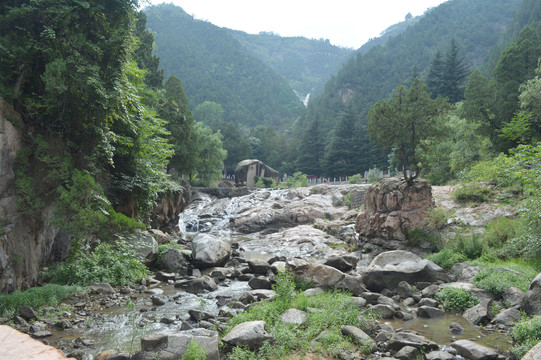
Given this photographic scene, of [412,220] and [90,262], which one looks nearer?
[90,262]

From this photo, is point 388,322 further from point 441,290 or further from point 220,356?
point 220,356

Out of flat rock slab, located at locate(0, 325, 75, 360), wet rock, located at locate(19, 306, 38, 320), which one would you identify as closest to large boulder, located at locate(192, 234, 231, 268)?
wet rock, located at locate(19, 306, 38, 320)

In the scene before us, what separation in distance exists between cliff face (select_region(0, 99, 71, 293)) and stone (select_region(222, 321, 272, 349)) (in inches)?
216

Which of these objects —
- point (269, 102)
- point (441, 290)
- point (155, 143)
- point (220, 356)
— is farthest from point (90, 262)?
point (269, 102)

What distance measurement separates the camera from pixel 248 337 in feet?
21.3

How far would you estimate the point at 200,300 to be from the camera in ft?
33.6

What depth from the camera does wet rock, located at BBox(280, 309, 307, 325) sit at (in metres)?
7.38

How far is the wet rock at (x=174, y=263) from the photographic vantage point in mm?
13961

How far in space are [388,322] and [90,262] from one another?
866cm

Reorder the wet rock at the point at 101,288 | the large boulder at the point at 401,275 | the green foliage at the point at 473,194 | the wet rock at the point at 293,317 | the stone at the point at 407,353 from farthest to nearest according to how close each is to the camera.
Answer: the green foliage at the point at 473,194, the large boulder at the point at 401,275, the wet rock at the point at 101,288, the wet rock at the point at 293,317, the stone at the point at 407,353

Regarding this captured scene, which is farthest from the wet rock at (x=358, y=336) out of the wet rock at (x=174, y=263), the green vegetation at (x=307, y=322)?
the wet rock at (x=174, y=263)

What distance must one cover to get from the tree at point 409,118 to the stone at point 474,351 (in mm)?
12433

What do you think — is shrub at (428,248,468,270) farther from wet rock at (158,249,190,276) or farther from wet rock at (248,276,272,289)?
wet rock at (158,249,190,276)

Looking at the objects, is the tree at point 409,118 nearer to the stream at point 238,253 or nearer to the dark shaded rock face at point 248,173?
the stream at point 238,253
